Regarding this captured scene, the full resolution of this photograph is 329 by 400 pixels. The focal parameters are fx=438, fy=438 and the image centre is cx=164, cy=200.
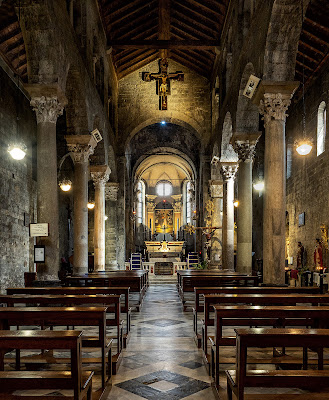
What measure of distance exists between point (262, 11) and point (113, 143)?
40.3 feet

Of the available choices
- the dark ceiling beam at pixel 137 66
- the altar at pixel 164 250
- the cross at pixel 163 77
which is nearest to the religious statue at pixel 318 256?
the cross at pixel 163 77

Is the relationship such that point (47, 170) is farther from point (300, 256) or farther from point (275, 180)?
point (300, 256)

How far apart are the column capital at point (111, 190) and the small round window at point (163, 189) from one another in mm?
23788

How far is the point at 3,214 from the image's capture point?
13.3m

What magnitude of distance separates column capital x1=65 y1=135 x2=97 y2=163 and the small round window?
3269 centimetres

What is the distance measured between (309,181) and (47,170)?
1044cm

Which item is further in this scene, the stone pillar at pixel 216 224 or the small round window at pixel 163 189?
the small round window at pixel 163 189

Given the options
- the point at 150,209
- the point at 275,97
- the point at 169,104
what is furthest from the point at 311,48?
the point at 150,209

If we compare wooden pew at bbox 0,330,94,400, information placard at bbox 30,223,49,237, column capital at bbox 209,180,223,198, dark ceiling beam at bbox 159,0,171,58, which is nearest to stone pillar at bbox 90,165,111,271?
column capital at bbox 209,180,223,198

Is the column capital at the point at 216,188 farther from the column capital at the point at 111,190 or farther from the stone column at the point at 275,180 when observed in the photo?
the stone column at the point at 275,180

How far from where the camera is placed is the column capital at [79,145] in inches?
554

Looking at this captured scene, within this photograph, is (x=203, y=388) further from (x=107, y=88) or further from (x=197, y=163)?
(x=197, y=163)

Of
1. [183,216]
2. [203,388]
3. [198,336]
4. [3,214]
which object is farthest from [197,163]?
[203,388]

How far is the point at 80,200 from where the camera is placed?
14.1m
